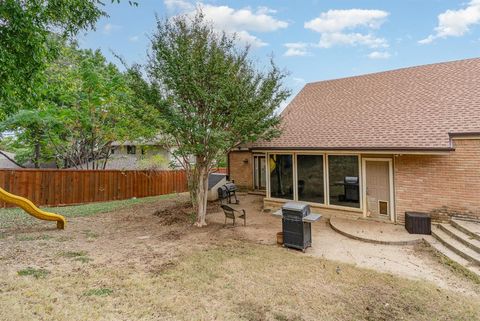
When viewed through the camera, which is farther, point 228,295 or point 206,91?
point 206,91

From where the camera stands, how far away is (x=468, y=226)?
24.5 feet

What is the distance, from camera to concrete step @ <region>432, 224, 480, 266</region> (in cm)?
599

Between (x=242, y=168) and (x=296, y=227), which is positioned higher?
(x=242, y=168)

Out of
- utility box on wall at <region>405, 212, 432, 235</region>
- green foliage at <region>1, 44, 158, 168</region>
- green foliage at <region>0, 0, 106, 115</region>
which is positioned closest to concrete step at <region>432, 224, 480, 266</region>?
utility box on wall at <region>405, 212, 432, 235</region>

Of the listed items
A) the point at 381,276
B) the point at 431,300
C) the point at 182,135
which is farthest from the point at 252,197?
the point at 431,300

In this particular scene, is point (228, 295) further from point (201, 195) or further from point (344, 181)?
point (344, 181)

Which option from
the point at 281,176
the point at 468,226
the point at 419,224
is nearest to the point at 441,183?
the point at 468,226

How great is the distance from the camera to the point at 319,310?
4203 mm

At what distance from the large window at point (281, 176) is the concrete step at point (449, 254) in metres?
5.14

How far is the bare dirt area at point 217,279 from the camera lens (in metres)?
4.12

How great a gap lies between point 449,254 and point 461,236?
1062 millimetres

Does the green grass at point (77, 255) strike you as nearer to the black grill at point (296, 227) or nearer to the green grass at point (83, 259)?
the green grass at point (83, 259)

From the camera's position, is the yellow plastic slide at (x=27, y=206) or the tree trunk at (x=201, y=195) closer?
the yellow plastic slide at (x=27, y=206)

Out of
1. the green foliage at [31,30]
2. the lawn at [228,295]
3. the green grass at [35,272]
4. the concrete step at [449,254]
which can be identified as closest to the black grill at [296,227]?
the lawn at [228,295]
